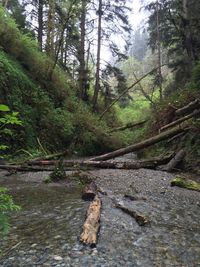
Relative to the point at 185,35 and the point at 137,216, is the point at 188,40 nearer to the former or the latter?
the point at 185,35

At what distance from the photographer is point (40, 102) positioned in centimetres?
1487

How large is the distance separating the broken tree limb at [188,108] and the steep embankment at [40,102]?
14.3 feet

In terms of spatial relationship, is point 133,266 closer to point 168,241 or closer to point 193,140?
point 168,241

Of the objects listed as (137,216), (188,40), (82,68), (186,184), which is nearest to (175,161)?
(186,184)

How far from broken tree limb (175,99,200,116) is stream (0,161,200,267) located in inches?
178

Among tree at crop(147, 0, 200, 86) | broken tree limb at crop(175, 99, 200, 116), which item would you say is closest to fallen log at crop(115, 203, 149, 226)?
broken tree limb at crop(175, 99, 200, 116)

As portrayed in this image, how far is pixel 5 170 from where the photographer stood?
33.8 feet

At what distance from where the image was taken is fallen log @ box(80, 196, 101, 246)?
177 inches

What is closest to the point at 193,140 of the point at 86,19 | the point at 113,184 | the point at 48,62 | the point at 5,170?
the point at 113,184

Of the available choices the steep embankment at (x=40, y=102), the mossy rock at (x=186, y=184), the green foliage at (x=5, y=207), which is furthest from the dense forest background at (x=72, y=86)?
the green foliage at (x=5, y=207)

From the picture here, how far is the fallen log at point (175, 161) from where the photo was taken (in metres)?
10.5

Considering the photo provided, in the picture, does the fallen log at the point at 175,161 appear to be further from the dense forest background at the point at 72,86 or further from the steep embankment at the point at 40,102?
the steep embankment at the point at 40,102

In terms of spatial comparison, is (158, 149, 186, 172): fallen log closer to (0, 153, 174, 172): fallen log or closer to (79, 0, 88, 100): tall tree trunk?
(0, 153, 174, 172): fallen log

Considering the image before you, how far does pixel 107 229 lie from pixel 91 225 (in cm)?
29
